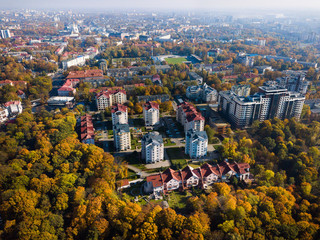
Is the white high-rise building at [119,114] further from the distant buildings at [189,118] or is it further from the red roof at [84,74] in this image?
the red roof at [84,74]

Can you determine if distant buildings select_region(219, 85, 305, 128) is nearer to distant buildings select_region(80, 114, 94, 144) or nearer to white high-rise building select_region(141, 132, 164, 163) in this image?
white high-rise building select_region(141, 132, 164, 163)

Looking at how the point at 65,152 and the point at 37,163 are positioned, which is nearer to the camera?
the point at 37,163

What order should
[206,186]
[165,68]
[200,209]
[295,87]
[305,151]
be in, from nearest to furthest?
[200,209] < [206,186] < [305,151] < [295,87] < [165,68]

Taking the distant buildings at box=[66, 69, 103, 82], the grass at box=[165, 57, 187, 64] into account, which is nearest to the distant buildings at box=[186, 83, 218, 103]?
the distant buildings at box=[66, 69, 103, 82]

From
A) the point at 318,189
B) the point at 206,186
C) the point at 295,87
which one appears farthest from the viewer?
the point at 295,87

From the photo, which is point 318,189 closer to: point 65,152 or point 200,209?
point 200,209

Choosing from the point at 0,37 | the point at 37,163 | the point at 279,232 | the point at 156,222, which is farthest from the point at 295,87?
the point at 0,37

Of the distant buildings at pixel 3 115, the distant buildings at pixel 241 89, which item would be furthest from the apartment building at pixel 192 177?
the distant buildings at pixel 3 115
